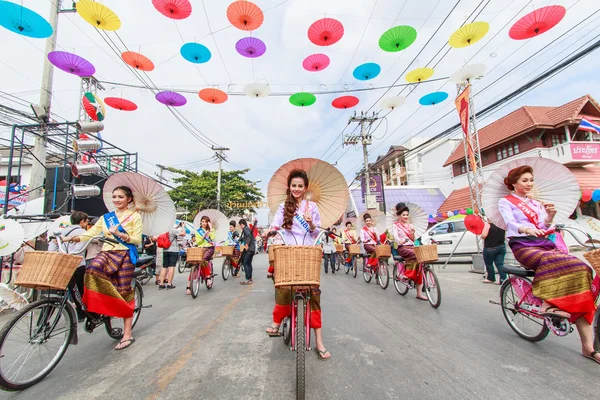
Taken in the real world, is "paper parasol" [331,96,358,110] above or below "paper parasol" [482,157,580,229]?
above

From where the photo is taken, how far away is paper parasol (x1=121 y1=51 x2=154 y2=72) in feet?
25.1

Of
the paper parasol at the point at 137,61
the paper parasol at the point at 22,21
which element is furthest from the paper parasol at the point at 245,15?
the paper parasol at the point at 22,21

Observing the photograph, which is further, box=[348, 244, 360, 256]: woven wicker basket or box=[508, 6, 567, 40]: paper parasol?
box=[348, 244, 360, 256]: woven wicker basket

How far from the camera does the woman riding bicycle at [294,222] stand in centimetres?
302

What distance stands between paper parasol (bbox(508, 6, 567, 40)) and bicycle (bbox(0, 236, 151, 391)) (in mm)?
9308

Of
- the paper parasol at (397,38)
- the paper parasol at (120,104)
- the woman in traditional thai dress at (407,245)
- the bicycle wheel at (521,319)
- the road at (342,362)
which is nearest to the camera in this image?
the road at (342,362)

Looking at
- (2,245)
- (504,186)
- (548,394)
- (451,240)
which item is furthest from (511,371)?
(451,240)

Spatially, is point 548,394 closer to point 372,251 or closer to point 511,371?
point 511,371

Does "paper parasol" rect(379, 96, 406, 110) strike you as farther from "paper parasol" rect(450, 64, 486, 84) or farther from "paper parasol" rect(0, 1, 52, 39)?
"paper parasol" rect(0, 1, 52, 39)

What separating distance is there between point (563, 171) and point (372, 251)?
4.80 meters

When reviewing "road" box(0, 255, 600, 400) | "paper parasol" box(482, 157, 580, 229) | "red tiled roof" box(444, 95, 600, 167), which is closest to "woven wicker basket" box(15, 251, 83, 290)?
"road" box(0, 255, 600, 400)

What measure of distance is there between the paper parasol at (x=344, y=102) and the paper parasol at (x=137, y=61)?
6113 millimetres

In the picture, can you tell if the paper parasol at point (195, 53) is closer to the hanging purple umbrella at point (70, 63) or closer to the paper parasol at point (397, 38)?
the hanging purple umbrella at point (70, 63)

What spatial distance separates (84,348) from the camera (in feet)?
10.7
